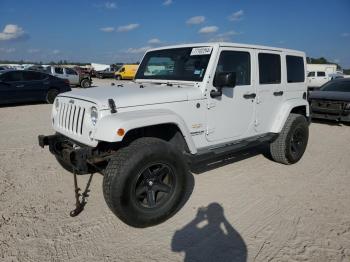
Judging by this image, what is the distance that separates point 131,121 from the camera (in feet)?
10.5

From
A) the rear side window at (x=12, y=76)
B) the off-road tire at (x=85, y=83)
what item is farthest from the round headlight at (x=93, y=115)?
the off-road tire at (x=85, y=83)

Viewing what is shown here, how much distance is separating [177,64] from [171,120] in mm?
1261

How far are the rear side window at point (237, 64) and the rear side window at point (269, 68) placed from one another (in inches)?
13.1

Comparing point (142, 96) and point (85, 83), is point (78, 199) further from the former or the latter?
point (85, 83)

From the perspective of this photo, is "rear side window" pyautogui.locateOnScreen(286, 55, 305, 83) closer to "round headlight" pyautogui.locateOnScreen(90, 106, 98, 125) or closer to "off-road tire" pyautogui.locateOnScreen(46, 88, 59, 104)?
"round headlight" pyautogui.locateOnScreen(90, 106, 98, 125)

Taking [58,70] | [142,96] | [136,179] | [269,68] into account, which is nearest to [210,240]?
[136,179]

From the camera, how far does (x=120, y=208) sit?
3230mm

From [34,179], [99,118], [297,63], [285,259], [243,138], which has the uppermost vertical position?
[297,63]

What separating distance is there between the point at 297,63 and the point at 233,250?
158 inches

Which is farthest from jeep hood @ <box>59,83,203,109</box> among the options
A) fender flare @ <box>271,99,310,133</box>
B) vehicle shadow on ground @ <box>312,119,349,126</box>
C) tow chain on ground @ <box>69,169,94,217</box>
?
vehicle shadow on ground @ <box>312,119,349,126</box>

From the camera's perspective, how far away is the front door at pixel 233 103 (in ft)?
14.0

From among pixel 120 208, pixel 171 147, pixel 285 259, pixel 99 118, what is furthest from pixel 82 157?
pixel 285 259

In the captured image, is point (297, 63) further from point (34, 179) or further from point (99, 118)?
point (34, 179)

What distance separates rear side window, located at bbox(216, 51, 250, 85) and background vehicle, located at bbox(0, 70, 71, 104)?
35.5 feet
